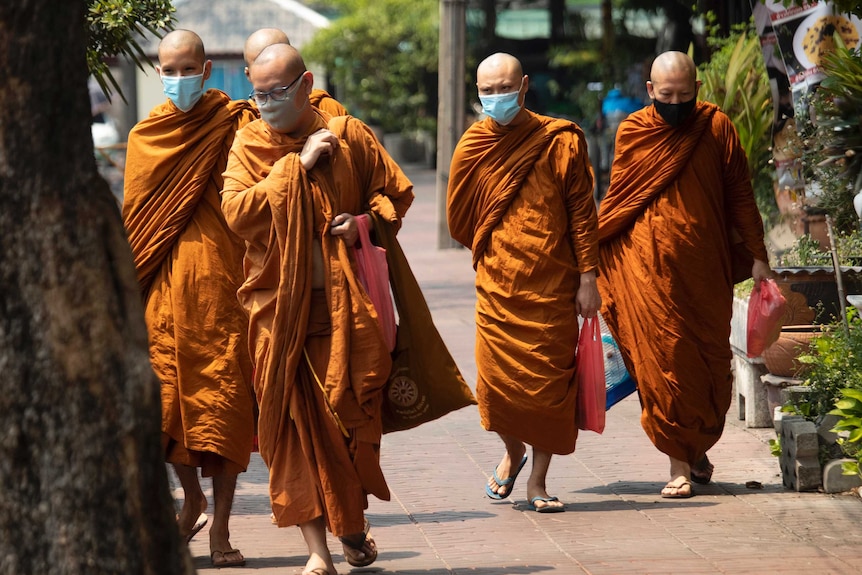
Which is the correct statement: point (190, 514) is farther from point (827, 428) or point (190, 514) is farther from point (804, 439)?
point (827, 428)

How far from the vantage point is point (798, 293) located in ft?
25.5

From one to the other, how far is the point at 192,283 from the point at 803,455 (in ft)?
9.10

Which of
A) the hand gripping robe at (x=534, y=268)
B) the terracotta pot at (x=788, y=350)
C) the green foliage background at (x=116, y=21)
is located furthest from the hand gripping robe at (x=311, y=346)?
the terracotta pot at (x=788, y=350)

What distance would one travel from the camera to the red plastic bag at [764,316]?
6.81 m

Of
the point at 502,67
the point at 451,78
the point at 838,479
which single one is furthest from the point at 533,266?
the point at 451,78

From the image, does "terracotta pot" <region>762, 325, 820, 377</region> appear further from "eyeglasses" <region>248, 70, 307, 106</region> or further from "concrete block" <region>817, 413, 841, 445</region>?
"eyeglasses" <region>248, 70, 307, 106</region>

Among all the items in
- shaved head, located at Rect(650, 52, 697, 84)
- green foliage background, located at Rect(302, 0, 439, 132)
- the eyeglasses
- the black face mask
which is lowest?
green foliage background, located at Rect(302, 0, 439, 132)

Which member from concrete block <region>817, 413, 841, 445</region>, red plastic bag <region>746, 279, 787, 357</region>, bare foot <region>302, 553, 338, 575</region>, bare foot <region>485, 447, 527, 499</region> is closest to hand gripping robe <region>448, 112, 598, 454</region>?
bare foot <region>485, 447, 527, 499</region>

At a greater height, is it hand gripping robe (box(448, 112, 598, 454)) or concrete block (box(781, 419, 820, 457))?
hand gripping robe (box(448, 112, 598, 454))

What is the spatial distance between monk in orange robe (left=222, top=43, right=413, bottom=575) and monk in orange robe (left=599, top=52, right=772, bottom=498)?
1.84 meters

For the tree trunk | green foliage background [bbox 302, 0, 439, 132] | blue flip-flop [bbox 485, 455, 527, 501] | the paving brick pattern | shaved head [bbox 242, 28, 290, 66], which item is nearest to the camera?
the tree trunk

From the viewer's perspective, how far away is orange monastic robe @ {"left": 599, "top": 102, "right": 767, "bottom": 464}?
21.9 feet

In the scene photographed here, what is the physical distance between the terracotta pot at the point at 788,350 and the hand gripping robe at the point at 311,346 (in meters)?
2.88

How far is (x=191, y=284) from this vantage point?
5.71 meters
